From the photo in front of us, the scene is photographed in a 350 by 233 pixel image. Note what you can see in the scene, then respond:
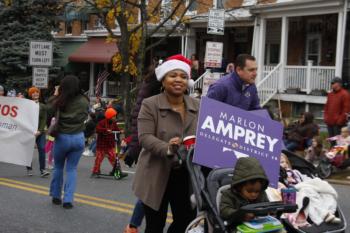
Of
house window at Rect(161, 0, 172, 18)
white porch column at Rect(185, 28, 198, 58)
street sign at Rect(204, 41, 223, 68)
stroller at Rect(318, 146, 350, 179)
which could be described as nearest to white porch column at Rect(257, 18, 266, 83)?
house window at Rect(161, 0, 172, 18)

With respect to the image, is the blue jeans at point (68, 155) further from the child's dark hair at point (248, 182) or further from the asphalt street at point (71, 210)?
the child's dark hair at point (248, 182)

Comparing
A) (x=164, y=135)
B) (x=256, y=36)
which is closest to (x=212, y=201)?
(x=164, y=135)

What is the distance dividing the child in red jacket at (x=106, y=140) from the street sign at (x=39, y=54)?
7.16 meters

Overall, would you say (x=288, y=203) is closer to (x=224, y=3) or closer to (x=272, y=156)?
(x=272, y=156)

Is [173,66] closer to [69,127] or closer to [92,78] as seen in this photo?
[69,127]

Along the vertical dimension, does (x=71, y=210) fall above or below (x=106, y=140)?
below

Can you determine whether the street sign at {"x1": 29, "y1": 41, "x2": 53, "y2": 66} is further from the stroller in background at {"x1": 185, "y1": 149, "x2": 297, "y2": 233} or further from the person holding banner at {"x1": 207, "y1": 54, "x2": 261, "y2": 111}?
the stroller in background at {"x1": 185, "y1": 149, "x2": 297, "y2": 233}

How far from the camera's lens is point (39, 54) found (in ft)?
61.5

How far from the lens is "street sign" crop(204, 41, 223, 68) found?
16109 mm

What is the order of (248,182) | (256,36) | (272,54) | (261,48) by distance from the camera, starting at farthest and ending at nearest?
(272,54), (256,36), (261,48), (248,182)

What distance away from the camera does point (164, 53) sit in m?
32.6

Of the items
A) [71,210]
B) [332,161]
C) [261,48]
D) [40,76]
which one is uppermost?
[261,48]

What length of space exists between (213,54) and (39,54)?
18.5 feet

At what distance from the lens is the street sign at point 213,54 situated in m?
16.1
